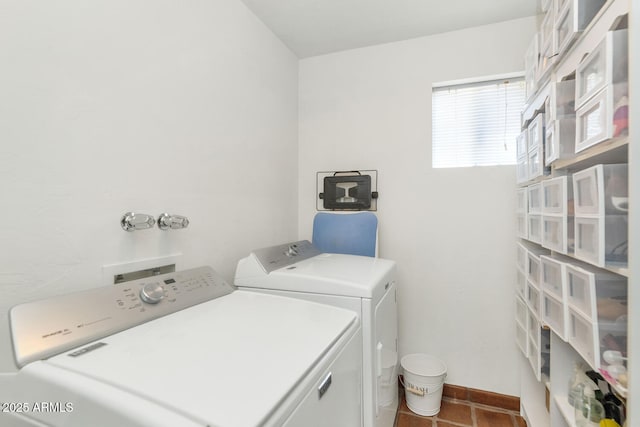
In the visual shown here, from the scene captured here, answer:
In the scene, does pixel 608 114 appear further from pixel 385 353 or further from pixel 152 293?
pixel 152 293

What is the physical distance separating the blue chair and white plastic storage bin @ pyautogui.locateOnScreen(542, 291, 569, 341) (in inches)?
39.2

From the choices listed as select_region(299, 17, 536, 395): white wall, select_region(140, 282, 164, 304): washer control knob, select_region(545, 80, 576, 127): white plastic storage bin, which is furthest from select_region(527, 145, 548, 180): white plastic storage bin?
select_region(140, 282, 164, 304): washer control knob

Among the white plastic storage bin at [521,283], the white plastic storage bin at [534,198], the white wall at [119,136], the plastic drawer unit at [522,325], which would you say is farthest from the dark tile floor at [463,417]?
the white wall at [119,136]

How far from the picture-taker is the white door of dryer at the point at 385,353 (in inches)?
53.5

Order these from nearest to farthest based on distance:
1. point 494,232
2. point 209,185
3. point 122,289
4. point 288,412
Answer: point 288,412, point 122,289, point 209,185, point 494,232

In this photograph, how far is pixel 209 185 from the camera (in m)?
1.61

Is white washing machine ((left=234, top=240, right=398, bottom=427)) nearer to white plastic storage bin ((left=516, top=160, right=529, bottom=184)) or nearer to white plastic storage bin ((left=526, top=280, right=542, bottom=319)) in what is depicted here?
white plastic storage bin ((left=526, top=280, right=542, bottom=319))

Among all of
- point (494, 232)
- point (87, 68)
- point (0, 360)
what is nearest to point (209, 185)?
point (87, 68)

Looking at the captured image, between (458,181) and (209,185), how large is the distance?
5.38 feet

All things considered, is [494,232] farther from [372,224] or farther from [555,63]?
[555,63]

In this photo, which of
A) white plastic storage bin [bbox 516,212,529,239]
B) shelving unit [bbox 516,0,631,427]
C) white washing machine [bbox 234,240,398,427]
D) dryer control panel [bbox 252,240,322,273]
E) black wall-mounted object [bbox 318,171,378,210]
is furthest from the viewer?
black wall-mounted object [bbox 318,171,378,210]

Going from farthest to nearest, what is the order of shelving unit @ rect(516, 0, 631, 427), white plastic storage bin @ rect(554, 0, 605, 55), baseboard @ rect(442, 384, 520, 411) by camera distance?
baseboard @ rect(442, 384, 520, 411) < white plastic storage bin @ rect(554, 0, 605, 55) < shelving unit @ rect(516, 0, 631, 427)

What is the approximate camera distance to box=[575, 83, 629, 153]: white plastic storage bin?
79 centimetres

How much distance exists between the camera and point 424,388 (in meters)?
1.92
